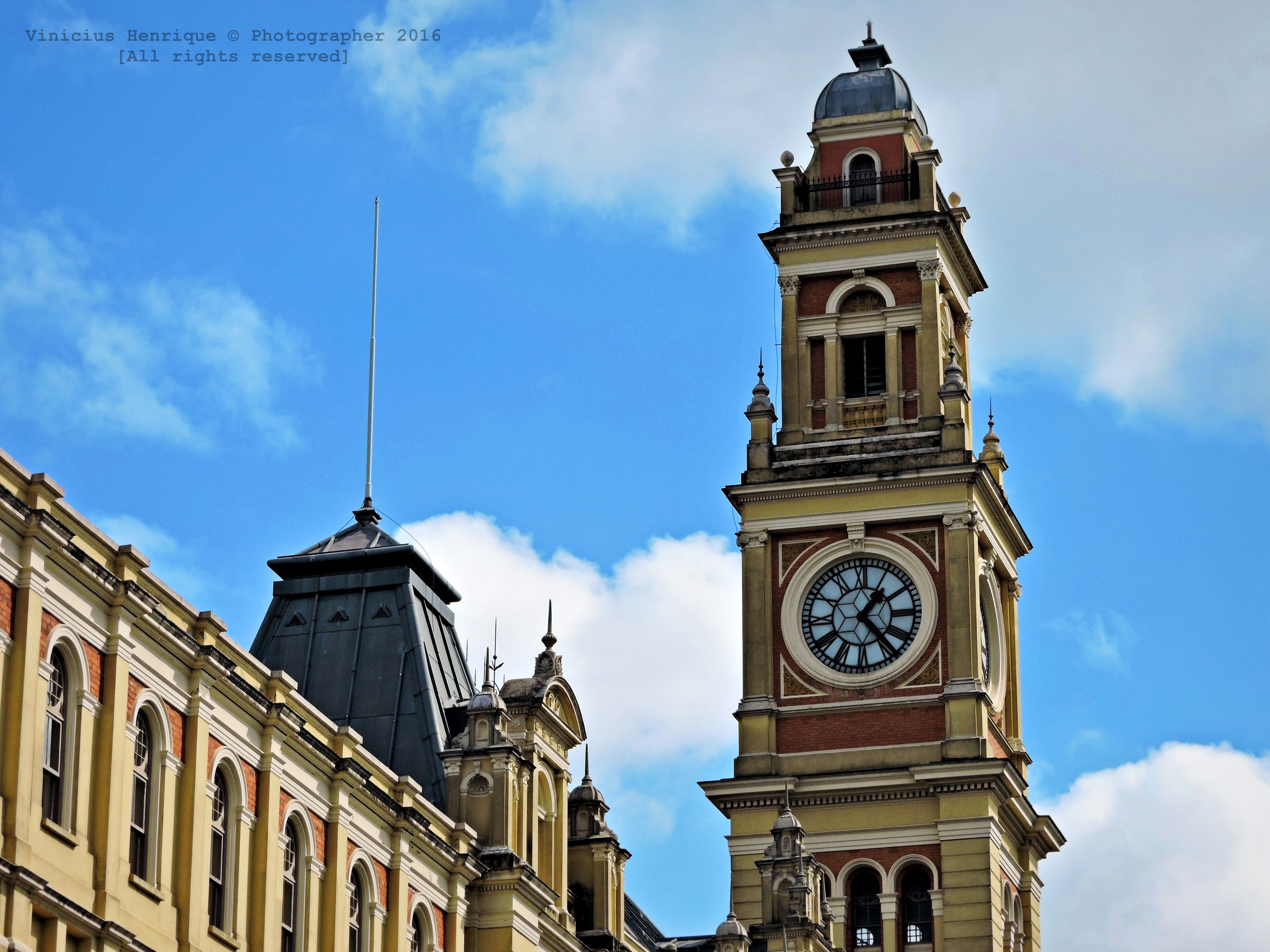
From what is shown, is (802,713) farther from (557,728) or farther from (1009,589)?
(557,728)

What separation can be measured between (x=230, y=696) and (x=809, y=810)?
34841 millimetres

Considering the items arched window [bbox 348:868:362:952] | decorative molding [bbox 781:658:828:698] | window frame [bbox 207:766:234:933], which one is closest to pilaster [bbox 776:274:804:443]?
decorative molding [bbox 781:658:828:698]

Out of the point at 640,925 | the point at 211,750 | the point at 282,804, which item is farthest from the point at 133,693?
the point at 640,925

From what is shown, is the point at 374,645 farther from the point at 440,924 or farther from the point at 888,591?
the point at 888,591

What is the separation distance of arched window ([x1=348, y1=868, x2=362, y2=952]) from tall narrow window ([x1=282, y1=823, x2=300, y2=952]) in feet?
5.30

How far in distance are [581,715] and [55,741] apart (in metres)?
18.1

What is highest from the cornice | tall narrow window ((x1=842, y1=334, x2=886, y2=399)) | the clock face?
the cornice

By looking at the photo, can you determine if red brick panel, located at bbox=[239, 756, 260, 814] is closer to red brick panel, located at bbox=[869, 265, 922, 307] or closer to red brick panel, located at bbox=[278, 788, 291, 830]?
red brick panel, located at bbox=[278, 788, 291, 830]

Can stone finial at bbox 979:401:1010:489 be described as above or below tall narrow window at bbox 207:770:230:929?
above

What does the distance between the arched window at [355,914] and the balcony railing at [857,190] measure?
39148 millimetres

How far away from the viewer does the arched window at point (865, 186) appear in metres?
76.2

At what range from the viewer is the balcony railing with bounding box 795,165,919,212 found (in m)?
75.9

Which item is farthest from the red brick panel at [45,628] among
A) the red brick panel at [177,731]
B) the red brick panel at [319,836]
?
the red brick panel at [319,836]

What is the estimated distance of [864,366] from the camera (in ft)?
243
